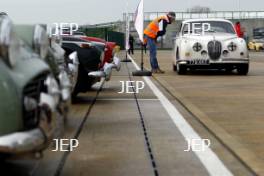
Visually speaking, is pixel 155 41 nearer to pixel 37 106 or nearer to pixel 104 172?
pixel 104 172

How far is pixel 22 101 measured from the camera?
3932mm

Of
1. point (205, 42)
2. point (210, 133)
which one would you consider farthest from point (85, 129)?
point (205, 42)

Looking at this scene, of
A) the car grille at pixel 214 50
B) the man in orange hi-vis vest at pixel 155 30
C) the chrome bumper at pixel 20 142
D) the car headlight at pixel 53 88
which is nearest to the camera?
the chrome bumper at pixel 20 142

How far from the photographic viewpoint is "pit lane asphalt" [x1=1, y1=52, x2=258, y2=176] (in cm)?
548

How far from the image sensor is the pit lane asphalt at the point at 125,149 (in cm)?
548

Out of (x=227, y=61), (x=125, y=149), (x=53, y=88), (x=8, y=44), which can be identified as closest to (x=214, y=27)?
(x=227, y=61)

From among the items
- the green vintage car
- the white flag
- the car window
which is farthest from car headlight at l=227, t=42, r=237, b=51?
the green vintage car

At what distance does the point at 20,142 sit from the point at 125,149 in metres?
2.70

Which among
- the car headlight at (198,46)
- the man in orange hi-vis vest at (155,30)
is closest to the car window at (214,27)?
the man in orange hi-vis vest at (155,30)

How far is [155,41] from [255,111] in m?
9.37

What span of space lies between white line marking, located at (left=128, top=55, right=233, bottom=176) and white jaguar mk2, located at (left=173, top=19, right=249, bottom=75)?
19.9 feet

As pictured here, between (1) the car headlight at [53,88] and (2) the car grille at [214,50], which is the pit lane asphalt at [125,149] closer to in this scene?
(1) the car headlight at [53,88]

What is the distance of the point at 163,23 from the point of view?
722 inches

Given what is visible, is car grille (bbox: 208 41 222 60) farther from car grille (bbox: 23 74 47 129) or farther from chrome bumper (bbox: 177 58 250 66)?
car grille (bbox: 23 74 47 129)
